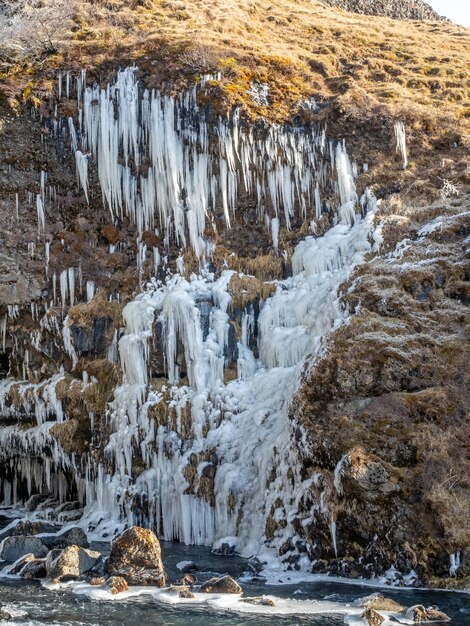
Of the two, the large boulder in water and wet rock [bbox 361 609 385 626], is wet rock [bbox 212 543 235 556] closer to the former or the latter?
the large boulder in water

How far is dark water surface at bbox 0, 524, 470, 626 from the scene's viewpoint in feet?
27.5

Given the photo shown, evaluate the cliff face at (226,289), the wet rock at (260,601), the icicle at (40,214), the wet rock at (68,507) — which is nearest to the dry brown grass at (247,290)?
the cliff face at (226,289)

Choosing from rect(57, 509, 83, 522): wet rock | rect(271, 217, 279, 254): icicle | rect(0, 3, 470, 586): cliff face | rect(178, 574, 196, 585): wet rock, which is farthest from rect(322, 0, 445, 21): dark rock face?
rect(178, 574, 196, 585): wet rock

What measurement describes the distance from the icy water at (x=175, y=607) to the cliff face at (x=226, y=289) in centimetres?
106

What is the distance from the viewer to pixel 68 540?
1322 centimetres

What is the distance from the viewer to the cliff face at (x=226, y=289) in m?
12.1

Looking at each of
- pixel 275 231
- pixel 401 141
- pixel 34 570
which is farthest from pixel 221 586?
pixel 401 141

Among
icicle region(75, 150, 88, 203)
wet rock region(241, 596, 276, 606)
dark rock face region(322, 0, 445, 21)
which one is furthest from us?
dark rock face region(322, 0, 445, 21)

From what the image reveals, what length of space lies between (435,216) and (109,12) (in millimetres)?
15636

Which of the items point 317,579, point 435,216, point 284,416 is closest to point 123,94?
point 435,216

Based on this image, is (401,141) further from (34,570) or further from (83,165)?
(34,570)

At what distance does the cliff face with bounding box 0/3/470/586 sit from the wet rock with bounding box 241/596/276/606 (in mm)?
1757

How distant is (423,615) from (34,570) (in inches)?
263

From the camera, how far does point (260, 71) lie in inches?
837
